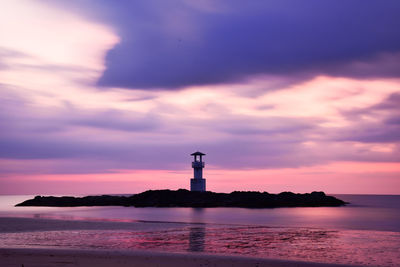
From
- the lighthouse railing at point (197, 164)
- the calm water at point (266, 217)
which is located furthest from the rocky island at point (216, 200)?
the calm water at point (266, 217)

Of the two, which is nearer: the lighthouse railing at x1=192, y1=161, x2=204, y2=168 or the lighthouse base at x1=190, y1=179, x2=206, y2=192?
the lighthouse railing at x1=192, y1=161, x2=204, y2=168

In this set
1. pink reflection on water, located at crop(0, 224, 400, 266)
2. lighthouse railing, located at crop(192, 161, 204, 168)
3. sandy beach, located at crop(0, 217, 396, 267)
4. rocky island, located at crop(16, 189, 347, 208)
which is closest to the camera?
sandy beach, located at crop(0, 217, 396, 267)

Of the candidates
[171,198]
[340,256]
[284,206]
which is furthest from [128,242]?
[284,206]

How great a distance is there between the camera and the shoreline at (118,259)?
54.9ft

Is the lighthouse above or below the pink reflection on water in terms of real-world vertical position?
above

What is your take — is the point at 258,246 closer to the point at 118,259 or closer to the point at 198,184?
the point at 118,259

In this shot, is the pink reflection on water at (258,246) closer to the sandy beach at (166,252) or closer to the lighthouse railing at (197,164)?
the sandy beach at (166,252)

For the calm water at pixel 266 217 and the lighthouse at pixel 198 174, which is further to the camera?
the lighthouse at pixel 198 174

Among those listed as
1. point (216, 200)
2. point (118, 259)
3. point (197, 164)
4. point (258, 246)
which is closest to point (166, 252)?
point (118, 259)

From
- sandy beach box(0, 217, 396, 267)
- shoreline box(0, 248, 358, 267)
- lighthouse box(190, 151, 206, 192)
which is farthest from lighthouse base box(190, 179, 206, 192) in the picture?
shoreline box(0, 248, 358, 267)

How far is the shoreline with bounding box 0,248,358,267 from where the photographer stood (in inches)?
659

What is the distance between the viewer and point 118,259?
59.3ft

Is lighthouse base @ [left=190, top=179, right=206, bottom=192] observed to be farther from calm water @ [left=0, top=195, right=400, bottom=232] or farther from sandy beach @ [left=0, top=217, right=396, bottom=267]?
sandy beach @ [left=0, top=217, right=396, bottom=267]

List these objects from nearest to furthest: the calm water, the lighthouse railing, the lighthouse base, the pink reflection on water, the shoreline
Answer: the shoreline → the pink reflection on water → the calm water → the lighthouse railing → the lighthouse base
